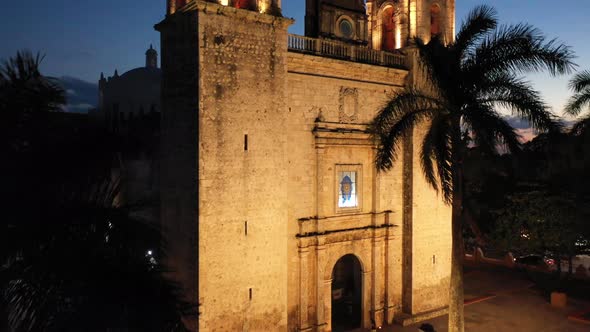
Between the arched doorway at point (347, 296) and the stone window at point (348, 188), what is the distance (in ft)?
7.59

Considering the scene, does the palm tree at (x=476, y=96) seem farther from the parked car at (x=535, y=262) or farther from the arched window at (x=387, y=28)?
the parked car at (x=535, y=262)

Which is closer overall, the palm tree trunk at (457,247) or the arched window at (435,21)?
the palm tree trunk at (457,247)

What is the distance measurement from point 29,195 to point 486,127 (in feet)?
34.1

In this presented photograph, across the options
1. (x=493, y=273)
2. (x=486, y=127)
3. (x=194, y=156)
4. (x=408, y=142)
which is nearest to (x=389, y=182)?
(x=408, y=142)

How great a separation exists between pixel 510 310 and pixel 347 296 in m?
6.79

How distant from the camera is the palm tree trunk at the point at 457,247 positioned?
1285 cm

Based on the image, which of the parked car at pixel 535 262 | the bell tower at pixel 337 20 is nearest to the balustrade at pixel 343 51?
the bell tower at pixel 337 20

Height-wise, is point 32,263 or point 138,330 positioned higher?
point 32,263

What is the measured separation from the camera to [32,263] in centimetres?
557

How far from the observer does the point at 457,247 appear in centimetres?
1285

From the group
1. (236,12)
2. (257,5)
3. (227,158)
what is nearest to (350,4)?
(257,5)

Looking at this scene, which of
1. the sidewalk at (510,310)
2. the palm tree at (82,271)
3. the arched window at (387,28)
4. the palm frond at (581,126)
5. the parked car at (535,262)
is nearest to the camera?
the palm tree at (82,271)

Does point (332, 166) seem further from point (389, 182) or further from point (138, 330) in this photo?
point (138, 330)

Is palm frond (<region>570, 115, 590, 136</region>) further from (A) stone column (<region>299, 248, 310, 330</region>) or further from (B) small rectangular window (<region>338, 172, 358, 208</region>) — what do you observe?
(A) stone column (<region>299, 248, 310, 330</region>)
